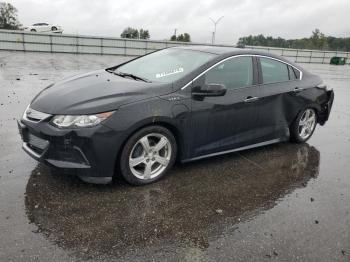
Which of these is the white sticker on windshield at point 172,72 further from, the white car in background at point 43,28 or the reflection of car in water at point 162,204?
the white car in background at point 43,28


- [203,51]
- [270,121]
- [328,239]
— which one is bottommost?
[328,239]

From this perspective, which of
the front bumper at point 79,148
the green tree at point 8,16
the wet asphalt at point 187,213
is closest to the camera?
the wet asphalt at point 187,213

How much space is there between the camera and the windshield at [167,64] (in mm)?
4629

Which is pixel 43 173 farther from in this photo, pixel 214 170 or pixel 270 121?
pixel 270 121

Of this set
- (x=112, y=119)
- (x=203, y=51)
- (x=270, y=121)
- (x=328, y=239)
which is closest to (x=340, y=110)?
(x=270, y=121)

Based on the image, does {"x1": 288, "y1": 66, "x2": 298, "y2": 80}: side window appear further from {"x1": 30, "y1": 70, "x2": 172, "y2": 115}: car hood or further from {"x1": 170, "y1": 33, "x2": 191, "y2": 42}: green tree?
{"x1": 170, "y1": 33, "x2": 191, "y2": 42}: green tree

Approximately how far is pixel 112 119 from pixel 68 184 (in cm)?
97

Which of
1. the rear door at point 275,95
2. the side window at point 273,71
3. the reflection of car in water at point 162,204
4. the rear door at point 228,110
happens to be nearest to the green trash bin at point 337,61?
the rear door at point 275,95

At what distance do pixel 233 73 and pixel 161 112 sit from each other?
53.6 inches

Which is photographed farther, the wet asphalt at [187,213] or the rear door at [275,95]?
the rear door at [275,95]

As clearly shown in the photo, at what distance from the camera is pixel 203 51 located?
5.09 metres

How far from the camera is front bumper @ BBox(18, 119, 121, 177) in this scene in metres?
3.72

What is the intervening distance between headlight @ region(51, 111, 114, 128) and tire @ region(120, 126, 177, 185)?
1.35 ft

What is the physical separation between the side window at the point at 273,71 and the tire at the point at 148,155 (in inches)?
73.5
